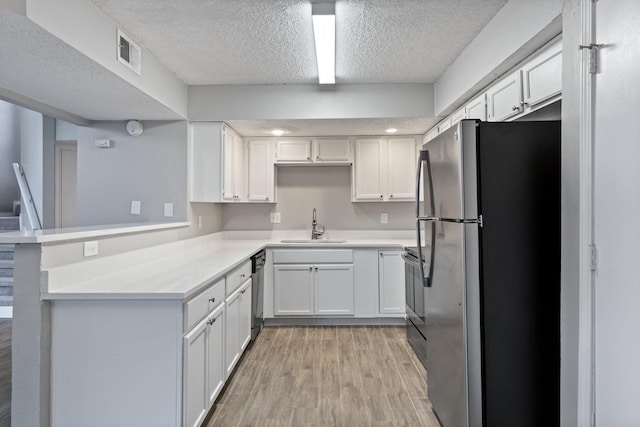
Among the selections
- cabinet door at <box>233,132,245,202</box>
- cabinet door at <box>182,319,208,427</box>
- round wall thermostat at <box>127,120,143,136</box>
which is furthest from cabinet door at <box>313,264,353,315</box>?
round wall thermostat at <box>127,120,143,136</box>

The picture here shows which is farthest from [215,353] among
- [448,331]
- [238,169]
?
[238,169]

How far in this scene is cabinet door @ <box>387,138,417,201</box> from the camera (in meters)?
4.20

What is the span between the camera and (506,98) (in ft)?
7.39

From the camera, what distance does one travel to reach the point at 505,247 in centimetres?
167

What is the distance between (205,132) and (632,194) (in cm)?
330

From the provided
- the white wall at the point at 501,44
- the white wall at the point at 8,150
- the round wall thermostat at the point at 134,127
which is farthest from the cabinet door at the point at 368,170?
the white wall at the point at 8,150

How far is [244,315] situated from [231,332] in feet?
1.29

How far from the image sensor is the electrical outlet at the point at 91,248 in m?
2.00

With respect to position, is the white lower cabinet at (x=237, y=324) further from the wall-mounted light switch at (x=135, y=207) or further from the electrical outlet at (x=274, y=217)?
the electrical outlet at (x=274, y=217)

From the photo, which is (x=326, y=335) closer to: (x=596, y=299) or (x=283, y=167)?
(x=283, y=167)

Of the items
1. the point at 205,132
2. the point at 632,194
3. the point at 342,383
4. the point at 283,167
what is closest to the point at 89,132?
the point at 205,132

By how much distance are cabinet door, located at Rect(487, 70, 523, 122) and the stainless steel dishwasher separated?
90.3 inches

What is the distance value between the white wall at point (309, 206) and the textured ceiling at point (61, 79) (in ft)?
5.11

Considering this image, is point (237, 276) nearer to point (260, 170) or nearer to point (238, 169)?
point (238, 169)
